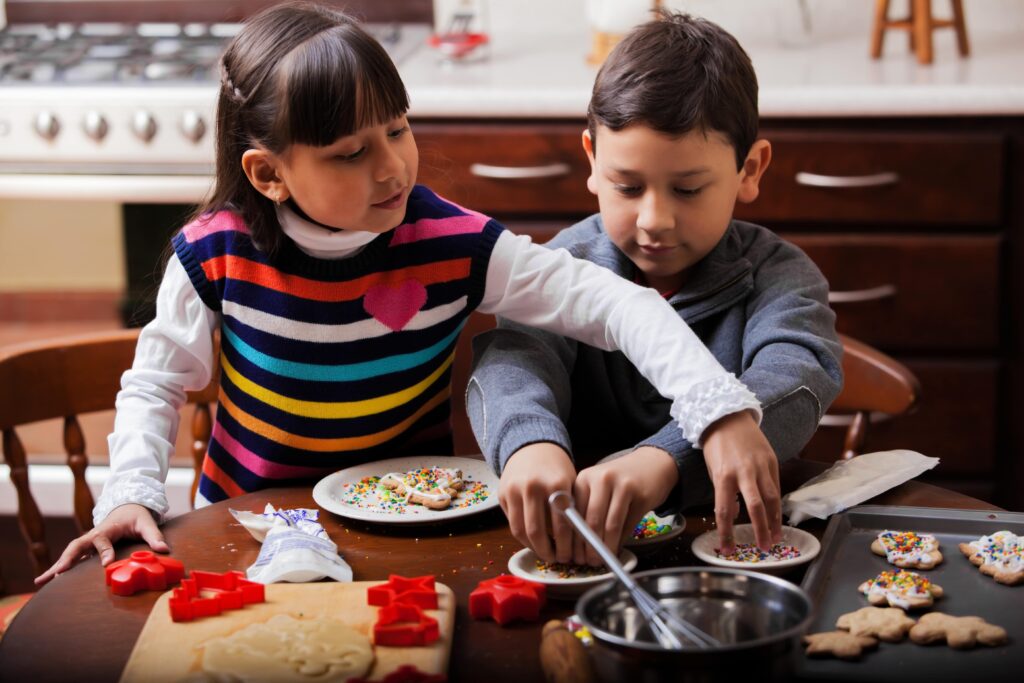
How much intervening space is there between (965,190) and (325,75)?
137 centimetres

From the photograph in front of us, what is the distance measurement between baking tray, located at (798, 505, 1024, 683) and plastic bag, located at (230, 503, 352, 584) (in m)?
0.35

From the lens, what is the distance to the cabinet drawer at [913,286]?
2.19m

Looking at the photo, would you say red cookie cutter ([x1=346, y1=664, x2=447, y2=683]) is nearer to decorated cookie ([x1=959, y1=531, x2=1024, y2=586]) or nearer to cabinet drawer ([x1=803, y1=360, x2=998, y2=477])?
decorated cookie ([x1=959, y1=531, x2=1024, y2=586])

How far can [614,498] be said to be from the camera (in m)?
0.95

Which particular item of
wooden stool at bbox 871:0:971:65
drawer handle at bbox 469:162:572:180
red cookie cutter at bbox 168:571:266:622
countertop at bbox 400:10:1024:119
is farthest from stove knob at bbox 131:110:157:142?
red cookie cutter at bbox 168:571:266:622

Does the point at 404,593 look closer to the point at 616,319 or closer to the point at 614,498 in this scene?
the point at 614,498

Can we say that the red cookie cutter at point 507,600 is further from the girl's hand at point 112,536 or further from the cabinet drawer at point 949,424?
the cabinet drawer at point 949,424

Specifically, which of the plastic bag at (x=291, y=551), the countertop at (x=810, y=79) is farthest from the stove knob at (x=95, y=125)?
the plastic bag at (x=291, y=551)

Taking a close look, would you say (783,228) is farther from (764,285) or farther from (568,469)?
(568,469)

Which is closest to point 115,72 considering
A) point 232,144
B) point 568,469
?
point 232,144

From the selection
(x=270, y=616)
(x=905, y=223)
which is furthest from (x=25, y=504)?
(x=905, y=223)

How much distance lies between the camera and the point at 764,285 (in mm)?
1227

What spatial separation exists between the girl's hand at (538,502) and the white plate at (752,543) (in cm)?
A: 11

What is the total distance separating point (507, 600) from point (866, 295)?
58.8 inches
